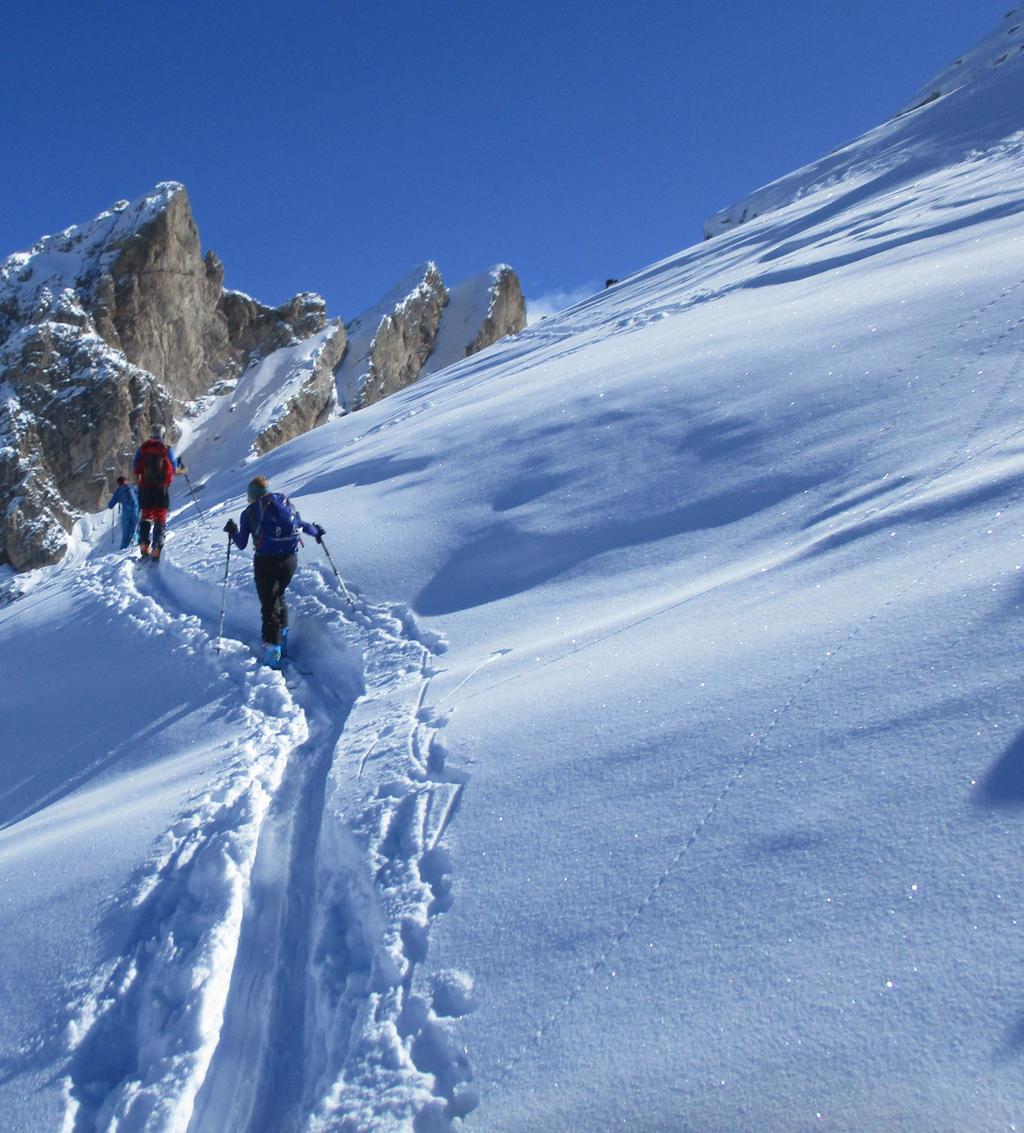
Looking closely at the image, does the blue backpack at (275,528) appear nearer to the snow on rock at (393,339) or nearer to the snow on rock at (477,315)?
the snow on rock at (393,339)

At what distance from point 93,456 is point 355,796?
45.9 m

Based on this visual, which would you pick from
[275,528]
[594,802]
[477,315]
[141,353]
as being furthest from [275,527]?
[477,315]

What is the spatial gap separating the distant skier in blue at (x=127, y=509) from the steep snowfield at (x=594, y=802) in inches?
228

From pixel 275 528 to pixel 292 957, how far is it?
5.23 metres

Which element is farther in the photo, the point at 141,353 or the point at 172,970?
the point at 141,353

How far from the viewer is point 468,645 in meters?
7.05

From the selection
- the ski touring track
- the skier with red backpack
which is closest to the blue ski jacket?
the ski touring track

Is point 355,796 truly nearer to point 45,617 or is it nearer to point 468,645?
point 468,645

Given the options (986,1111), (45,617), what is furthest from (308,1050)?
(45,617)

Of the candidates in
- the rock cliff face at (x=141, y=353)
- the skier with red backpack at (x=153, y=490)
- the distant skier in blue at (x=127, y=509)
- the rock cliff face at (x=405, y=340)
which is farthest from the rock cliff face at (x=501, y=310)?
the skier with red backpack at (x=153, y=490)

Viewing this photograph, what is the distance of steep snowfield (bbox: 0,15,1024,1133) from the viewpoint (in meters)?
2.83

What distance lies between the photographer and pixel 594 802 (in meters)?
4.12

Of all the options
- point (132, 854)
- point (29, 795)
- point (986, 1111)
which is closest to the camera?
point (986, 1111)

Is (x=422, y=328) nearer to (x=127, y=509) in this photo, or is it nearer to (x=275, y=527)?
(x=127, y=509)
